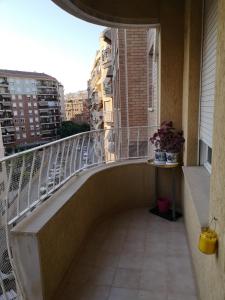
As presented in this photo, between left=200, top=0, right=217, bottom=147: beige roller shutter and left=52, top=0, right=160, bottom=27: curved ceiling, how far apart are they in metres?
0.92

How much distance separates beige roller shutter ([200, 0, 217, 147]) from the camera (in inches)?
77.2

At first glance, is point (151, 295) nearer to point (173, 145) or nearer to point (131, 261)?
point (131, 261)

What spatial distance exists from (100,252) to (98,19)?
2756 millimetres

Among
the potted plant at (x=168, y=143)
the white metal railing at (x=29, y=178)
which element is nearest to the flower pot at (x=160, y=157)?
the potted plant at (x=168, y=143)

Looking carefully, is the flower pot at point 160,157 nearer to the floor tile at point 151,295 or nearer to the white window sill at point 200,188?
the white window sill at point 200,188

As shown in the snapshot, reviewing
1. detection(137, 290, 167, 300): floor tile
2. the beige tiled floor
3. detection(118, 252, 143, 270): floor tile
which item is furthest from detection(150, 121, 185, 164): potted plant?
detection(137, 290, 167, 300): floor tile

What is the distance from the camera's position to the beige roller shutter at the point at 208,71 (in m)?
1.96

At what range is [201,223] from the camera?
1.51 m

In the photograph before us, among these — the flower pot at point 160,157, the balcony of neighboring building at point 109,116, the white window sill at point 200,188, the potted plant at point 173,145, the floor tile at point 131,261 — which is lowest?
the floor tile at point 131,261

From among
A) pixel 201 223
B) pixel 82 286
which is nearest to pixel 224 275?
pixel 201 223

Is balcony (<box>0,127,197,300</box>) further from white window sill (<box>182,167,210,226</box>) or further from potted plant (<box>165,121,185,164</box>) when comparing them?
white window sill (<box>182,167,210,226</box>)

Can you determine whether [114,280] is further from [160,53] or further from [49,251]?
[160,53]

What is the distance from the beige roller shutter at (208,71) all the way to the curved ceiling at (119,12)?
92 cm

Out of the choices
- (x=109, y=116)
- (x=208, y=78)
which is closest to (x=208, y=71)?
(x=208, y=78)
